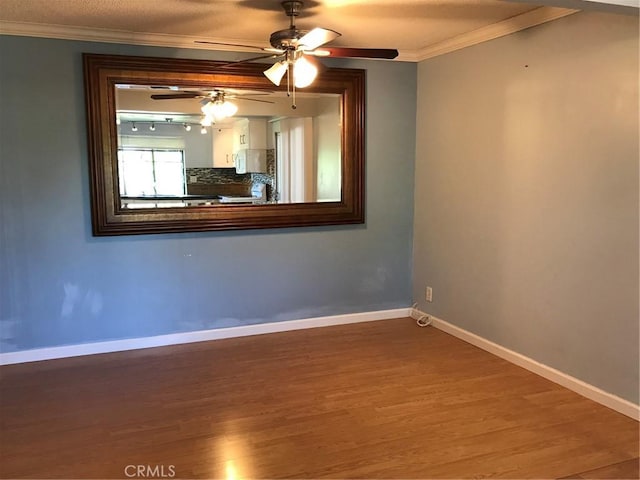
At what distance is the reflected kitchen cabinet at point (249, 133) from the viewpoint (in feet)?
13.5

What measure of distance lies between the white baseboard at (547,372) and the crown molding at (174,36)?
2.18m

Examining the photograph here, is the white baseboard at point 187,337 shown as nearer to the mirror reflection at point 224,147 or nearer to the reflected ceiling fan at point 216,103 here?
the mirror reflection at point 224,147

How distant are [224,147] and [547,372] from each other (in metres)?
2.79

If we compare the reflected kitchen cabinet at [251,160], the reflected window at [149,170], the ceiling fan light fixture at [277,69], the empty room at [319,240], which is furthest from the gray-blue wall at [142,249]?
the ceiling fan light fixture at [277,69]

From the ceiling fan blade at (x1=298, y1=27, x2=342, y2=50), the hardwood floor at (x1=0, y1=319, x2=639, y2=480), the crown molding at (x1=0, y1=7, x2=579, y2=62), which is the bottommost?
the hardwood floor at (x1=0, y1=319, x2=639, y2=480)

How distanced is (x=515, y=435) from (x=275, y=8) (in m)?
2.73

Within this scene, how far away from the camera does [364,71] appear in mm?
4379

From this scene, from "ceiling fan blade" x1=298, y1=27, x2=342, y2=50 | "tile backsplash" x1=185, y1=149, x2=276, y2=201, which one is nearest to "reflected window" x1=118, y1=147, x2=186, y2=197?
"tile backsplash" x1=185, y1=149, x2=276, y2=201

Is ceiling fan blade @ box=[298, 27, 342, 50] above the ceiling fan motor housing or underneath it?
underneath

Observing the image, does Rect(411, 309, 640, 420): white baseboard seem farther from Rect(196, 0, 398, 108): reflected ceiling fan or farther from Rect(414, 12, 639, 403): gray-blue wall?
Rect(196, 0, 398, 108): reflected ceiling fan

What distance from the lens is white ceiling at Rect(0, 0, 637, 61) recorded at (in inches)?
121

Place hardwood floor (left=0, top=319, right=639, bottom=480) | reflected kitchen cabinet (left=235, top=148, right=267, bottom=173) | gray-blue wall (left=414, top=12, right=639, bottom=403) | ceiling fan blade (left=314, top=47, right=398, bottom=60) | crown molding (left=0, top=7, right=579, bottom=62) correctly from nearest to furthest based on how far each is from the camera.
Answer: hardwood floor (left=0, top=319, right=639, bottom=480), gray-blue wall (left=414, top=12, right=639, bottom=403), ceiling fan blade (left=314, top=47, right=398, bottom=60), crown molding (left=0, top=7, right=579, bottom=62), reflected kitchen cabinet (left=235, top=148, right=267, bottom=173)

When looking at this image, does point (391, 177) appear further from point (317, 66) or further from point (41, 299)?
point (41, 299)

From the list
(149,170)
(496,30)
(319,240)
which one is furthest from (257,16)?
(319,240)
